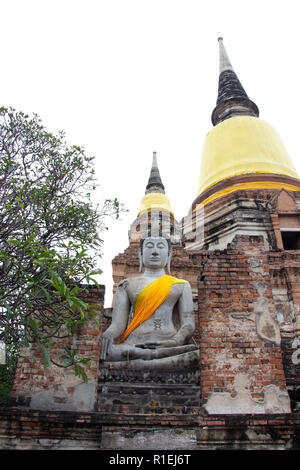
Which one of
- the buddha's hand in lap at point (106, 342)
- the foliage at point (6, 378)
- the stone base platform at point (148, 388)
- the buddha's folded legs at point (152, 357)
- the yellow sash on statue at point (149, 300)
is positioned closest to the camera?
the stone base platform at point (148, 388)

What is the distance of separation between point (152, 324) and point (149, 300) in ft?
1.10

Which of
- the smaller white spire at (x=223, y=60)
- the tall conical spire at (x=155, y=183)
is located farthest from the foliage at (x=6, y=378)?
the smaller white spire at (x=223, y=60)

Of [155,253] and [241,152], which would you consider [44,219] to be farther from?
[241,152]

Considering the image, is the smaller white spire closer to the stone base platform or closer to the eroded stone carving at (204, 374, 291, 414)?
the stone base platform

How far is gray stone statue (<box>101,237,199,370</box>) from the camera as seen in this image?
4.90 metres

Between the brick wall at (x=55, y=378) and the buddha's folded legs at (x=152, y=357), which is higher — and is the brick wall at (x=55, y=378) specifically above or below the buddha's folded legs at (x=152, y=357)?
below

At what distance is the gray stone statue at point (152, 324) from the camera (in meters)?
4.90

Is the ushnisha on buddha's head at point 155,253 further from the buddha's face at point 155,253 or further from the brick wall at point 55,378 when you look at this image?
the brick wall at point 55,378

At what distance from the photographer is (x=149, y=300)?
5641 mm

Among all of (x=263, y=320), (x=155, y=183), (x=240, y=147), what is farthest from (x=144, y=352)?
(x=155, y=183)

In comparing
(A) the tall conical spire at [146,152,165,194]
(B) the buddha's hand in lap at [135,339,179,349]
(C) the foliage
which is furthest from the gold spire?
(B) the buddha's hand in lap at [135,339,179,349]

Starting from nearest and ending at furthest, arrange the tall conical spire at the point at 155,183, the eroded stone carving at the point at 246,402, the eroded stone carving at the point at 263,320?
the eroded stone carving at the point at 246,402, the eroded stone carving at the point at 263,320, the tall conical spire at the point at 155,183

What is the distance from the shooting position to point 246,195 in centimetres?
1197

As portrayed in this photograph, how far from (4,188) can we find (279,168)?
9649 mm
